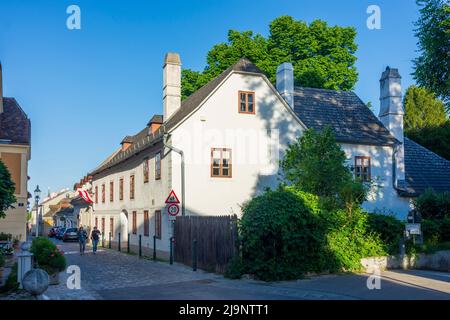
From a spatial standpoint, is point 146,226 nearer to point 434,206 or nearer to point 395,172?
point 395,172

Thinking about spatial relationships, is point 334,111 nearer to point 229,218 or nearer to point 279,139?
point 279,139

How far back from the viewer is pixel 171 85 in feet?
98.4

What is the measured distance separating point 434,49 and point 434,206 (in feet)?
24.4

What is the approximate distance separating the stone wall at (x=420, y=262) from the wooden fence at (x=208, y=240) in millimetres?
5640

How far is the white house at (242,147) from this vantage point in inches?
990

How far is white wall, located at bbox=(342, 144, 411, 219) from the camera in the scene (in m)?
30.0

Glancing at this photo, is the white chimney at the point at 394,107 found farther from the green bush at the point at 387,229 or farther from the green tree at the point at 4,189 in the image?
the green tree at the point at 4,189

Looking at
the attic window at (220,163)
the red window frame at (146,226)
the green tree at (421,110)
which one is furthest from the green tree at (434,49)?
the green tree at (421,110)

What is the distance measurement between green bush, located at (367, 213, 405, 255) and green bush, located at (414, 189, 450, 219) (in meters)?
5.89

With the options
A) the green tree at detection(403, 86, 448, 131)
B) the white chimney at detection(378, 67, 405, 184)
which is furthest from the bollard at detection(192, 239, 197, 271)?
the green tree at detection(403, 86, 448, 131)

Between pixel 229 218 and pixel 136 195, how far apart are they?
16465mm

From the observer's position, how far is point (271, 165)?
26844 mm
